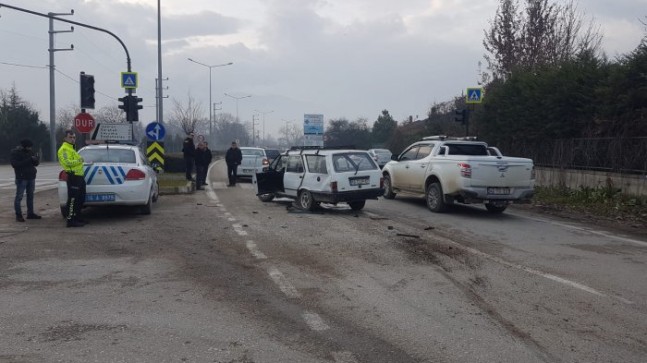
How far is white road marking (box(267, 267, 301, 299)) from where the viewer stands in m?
6.30

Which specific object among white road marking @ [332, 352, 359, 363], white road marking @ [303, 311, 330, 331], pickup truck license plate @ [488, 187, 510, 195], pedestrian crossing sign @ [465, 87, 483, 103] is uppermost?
pedestrian crossing sign @ [465, 87, 483, 103]

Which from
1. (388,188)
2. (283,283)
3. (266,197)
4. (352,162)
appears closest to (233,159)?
(266,197)

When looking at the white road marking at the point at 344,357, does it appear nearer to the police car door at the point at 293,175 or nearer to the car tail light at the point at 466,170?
the car tail light at the point at 466,170

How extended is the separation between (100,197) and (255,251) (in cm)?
454

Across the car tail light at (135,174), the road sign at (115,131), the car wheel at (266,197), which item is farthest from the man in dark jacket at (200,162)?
the car tail light at (135,174)

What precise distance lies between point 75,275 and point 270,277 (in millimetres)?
2445

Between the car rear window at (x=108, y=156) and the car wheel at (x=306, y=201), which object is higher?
the car rear window at (x=108, y=156)

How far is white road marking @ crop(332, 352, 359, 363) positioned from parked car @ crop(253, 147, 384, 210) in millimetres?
8331

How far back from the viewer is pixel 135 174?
11867 millimetres

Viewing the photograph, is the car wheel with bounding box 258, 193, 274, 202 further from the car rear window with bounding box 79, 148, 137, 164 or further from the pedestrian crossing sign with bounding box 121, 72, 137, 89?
the pedestrian crossing sign with bounding box 121, 72, 137, 89

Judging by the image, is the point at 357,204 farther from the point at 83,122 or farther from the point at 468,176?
the point at 83,122

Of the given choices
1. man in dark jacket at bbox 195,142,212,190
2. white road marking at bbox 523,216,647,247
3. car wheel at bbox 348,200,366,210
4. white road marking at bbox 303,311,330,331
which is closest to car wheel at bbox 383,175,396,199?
car wheel at bbox 348,200,366,210

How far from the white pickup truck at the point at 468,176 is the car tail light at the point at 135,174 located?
6.80 m

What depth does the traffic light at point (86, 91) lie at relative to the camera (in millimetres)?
19406
